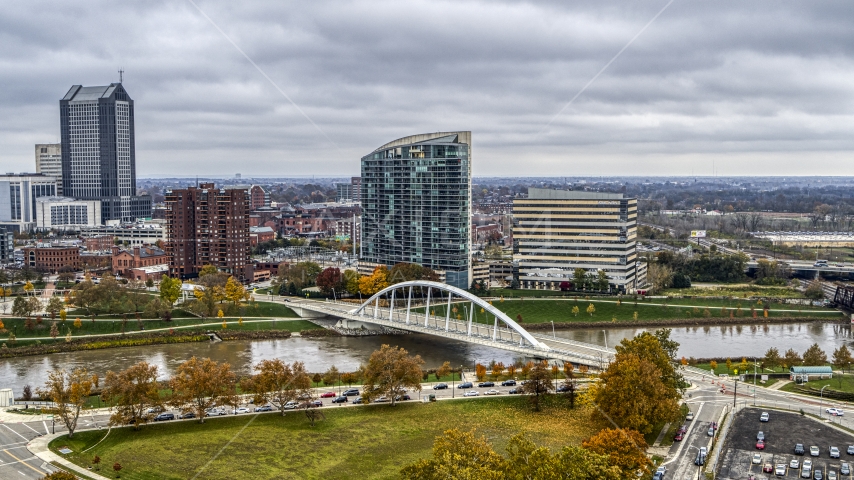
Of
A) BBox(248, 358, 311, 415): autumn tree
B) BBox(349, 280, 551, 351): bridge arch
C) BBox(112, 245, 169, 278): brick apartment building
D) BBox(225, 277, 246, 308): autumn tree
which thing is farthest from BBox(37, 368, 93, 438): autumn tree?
BBox(112, 245, 169, 278): brick apartment building

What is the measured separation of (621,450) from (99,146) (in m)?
100

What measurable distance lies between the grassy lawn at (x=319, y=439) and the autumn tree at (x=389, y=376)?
1.81ft

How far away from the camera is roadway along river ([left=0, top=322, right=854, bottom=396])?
38.6 metres

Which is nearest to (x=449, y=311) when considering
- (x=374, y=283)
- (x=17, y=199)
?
(x=374, y=283)

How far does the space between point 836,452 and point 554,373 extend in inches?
401

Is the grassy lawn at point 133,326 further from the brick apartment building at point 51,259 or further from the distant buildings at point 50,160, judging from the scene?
the distant buildings at point 50,160

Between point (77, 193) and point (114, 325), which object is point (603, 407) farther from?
point (77, 193)

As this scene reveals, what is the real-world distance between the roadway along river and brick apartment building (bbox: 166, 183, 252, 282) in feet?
63.4

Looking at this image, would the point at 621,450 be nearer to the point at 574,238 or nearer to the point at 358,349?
the point at 358,349

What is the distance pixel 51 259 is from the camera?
228ft

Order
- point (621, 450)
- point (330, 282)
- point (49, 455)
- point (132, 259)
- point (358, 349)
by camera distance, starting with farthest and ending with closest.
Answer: point (132, 259) → point (330, 282) → point (358, 349) → point (49, 455) → point (621, 450)

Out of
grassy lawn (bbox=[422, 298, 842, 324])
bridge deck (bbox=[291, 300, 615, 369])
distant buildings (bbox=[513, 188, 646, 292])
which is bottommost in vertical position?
grassy lawn (bbox=[422, 298, 842, 324])

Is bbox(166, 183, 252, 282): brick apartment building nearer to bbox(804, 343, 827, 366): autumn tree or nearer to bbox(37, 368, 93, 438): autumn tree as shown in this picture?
bbox(37, 368, 93, 438): autumn tree

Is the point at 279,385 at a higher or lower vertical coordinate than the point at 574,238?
lower
